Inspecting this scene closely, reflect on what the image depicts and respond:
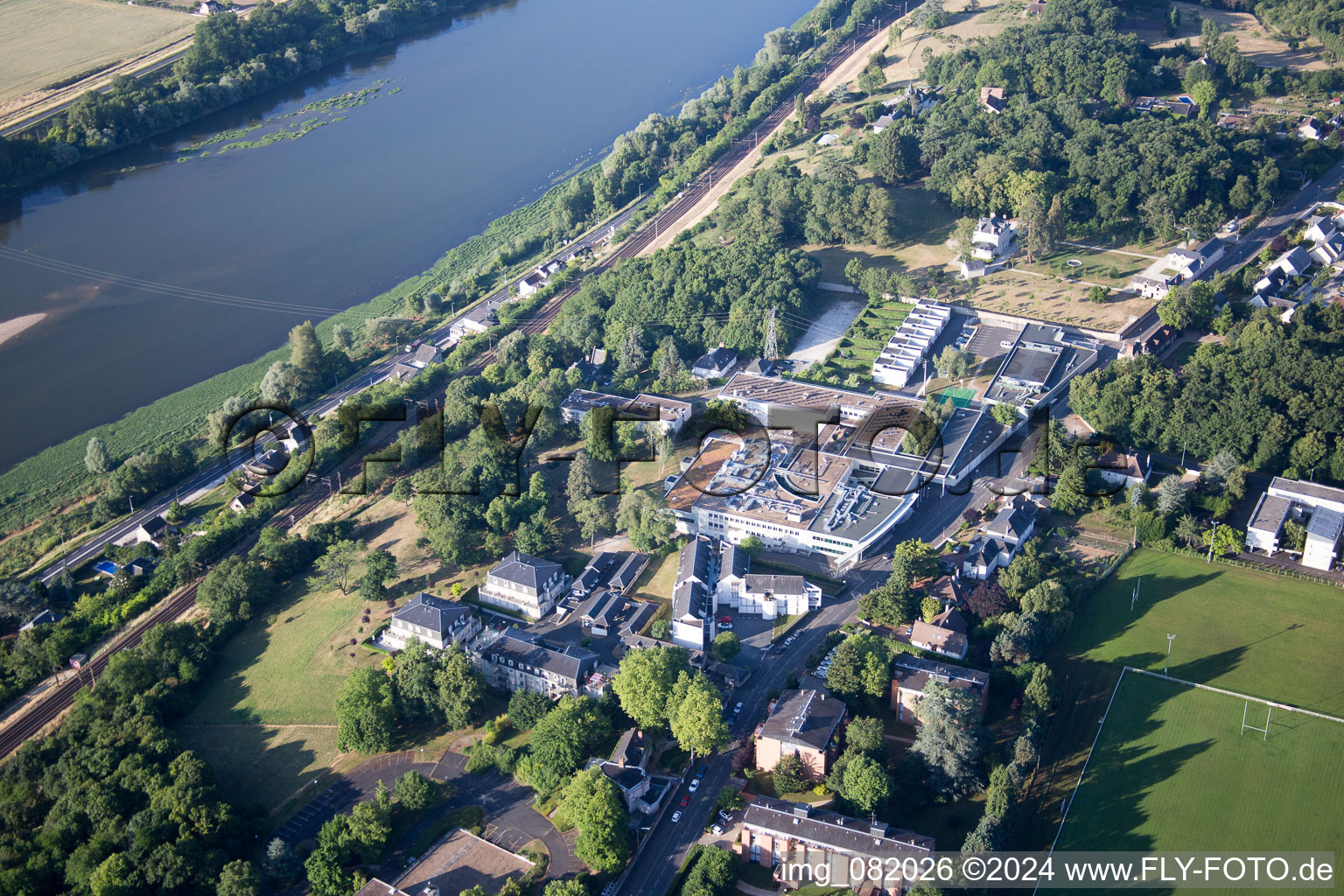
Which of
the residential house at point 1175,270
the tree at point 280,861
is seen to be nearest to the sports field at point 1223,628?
the residential house at point 1175,270

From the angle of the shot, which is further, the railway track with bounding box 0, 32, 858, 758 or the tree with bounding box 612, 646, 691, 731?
the railway track with bounding box 0, 32, 858, 758

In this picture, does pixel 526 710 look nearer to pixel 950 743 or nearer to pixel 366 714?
pixel 366 714

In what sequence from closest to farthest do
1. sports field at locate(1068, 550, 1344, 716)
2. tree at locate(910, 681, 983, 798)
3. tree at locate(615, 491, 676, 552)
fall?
tree at locate(910, 681, 983, 798) → sports field at locate(1068, 550, 1344, 716) → tree at locate(615, 491, 676, 552)

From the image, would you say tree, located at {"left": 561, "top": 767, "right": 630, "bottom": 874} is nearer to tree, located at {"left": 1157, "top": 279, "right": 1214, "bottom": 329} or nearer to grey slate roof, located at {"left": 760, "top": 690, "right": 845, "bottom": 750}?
grey slate roof, located at {"left": 760, "top": 690, "right": 845, "bottom": 750}

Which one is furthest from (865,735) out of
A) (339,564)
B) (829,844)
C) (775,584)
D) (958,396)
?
(958,396)

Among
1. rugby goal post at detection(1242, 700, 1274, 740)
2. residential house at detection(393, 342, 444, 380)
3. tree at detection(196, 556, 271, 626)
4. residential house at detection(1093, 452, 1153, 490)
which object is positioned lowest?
rugby goal post at detection(1242, 700, 1274, 740)

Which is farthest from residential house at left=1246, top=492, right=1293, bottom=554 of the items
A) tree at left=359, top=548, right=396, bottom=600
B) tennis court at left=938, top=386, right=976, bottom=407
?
tree at left=359, top=548, right=396, bottom=600
